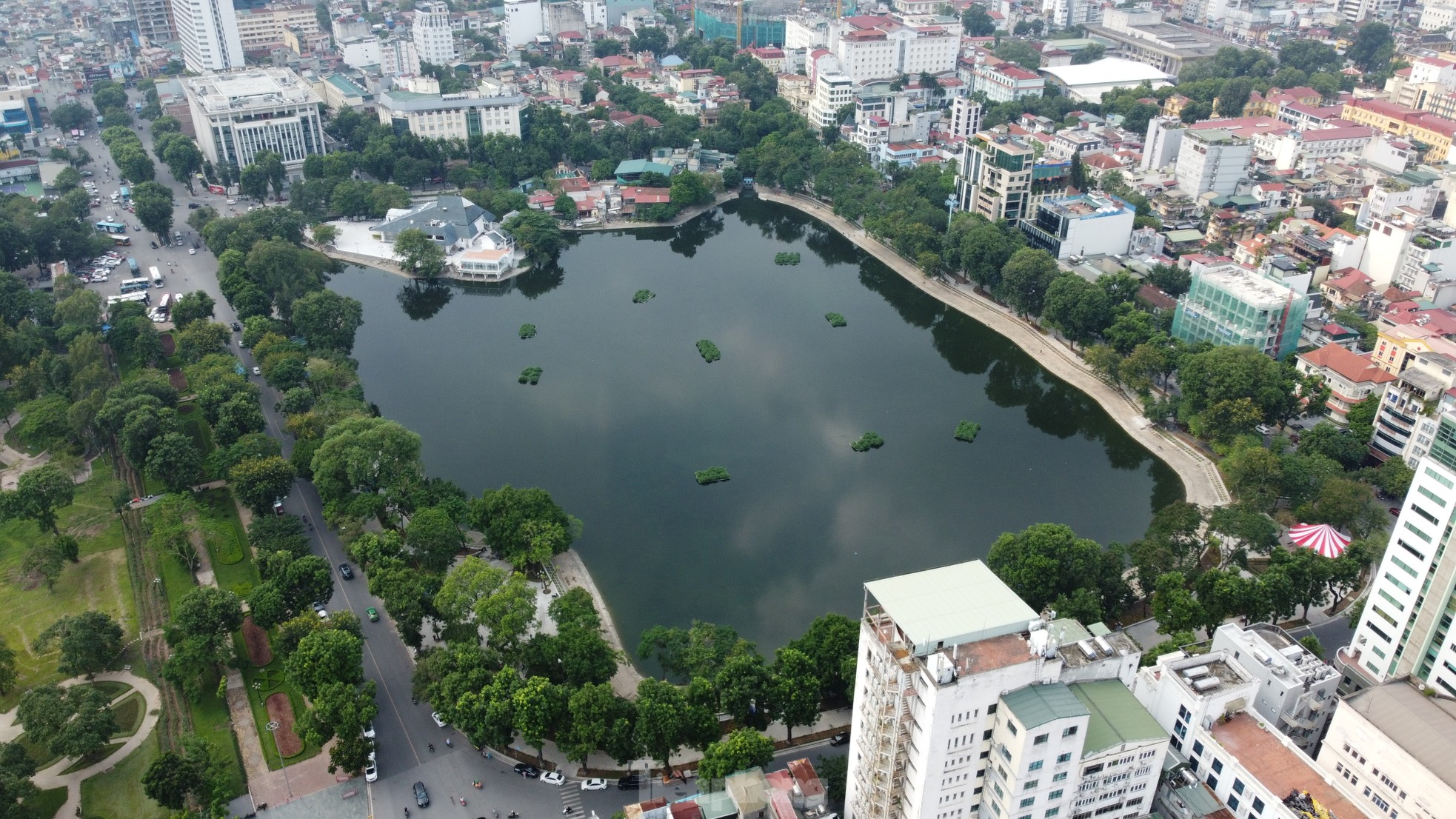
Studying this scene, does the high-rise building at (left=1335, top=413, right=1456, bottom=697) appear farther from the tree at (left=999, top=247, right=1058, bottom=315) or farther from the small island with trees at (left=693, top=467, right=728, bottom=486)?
the tree at (left=999, top=247, right=1058, bottom=315)

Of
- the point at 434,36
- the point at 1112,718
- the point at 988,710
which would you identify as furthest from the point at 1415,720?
the point at 434,36

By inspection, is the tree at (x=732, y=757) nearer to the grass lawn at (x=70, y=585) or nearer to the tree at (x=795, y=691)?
the tree at (x=795, y=691)

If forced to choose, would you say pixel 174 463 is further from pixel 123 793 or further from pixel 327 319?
pixel 123 793

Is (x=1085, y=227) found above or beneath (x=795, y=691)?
above

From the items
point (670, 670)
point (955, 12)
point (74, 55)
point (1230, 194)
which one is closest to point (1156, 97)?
point (1230, 194)

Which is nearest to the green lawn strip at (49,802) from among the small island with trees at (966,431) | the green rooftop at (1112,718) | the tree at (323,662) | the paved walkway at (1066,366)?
the tree at (323,662)

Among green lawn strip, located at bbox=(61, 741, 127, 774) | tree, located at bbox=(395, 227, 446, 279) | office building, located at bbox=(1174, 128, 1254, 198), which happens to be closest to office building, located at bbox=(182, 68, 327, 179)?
tree, located at bbox=(395, 227, 446, 279)

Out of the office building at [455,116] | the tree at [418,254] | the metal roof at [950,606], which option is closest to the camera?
A: the metal roof at [950,606]
